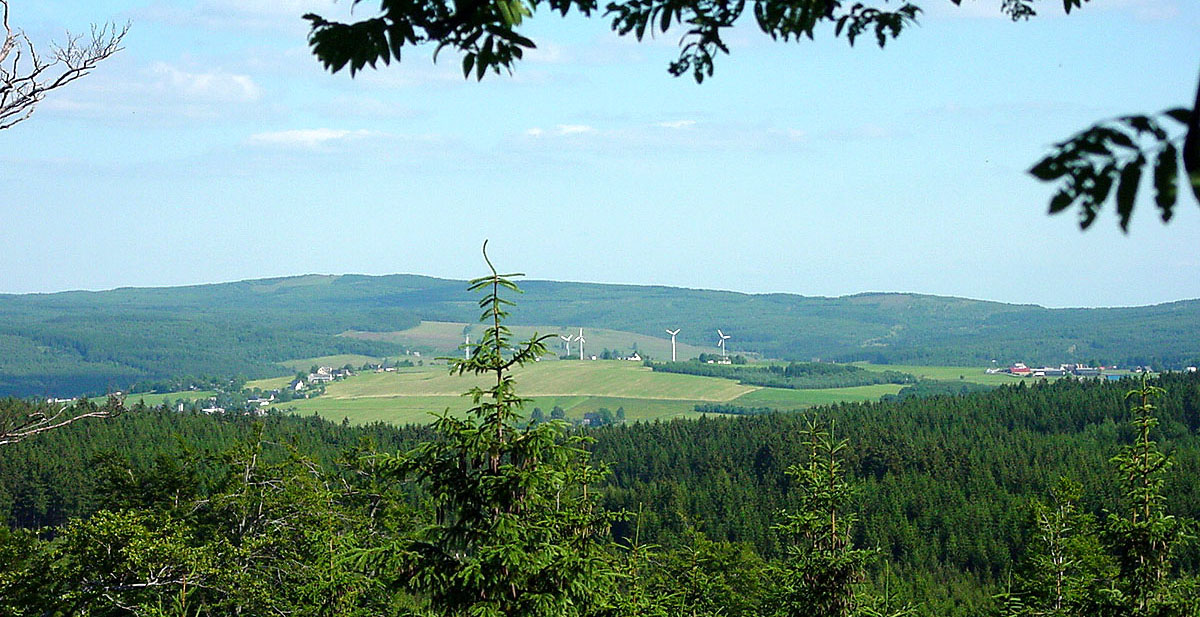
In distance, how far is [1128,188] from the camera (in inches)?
114

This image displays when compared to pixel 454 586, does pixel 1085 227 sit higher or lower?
higher

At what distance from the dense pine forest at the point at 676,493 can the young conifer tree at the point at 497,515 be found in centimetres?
21

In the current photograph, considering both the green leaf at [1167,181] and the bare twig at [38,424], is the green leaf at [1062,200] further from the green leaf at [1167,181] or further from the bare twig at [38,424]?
the bare twig at [38,424]

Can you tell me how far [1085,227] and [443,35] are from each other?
2.41 meters

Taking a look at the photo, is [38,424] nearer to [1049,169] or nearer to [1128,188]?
[1049,169]

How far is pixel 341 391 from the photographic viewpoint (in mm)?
191625

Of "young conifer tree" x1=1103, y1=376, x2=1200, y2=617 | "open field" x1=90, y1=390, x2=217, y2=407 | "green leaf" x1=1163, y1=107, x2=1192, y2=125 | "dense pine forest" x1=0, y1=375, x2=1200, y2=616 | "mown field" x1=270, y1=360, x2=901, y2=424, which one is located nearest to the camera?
"green leaf" x1=1163, y1=107, x2=1192, y2=125

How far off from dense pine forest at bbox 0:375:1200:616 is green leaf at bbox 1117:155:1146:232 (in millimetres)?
8408

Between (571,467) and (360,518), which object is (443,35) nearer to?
(571,467)

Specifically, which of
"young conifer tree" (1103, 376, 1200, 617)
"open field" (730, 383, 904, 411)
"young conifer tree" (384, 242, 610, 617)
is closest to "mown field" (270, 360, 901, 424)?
"open field" (730, 383, 904, 411)

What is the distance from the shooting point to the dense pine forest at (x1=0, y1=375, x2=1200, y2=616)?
2069 cm

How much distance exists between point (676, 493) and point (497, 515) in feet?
242

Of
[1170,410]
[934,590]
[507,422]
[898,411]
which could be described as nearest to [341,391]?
[898,411]

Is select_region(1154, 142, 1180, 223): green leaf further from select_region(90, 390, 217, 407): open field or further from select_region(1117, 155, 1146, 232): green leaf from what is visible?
select_region(90, 390, 217, 407): open field
